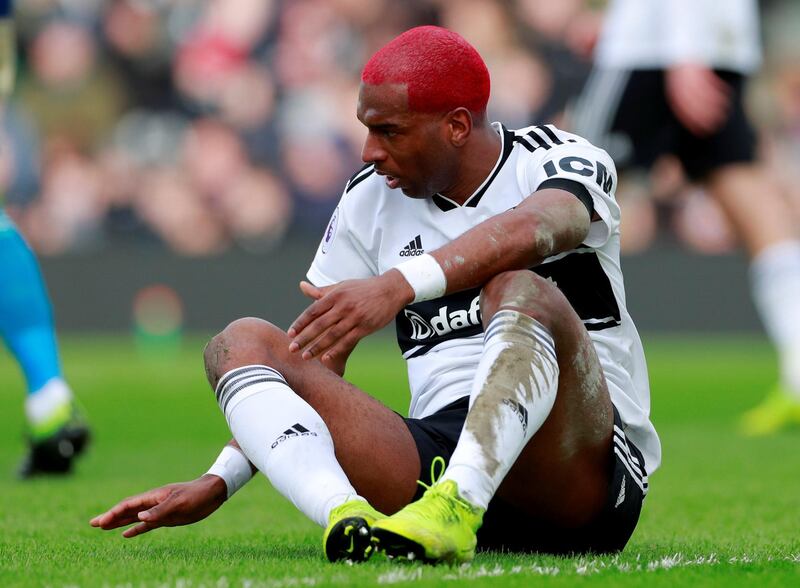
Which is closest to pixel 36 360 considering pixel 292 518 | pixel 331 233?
pixel 292 518

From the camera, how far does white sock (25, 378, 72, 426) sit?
5879mm

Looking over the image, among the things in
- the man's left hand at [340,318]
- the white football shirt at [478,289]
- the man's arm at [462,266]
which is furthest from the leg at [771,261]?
the man's left hand at [340,318]

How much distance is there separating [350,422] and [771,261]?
463 cm

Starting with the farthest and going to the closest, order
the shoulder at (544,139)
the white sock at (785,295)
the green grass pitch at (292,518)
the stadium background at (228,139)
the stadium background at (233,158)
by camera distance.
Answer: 1. the stadium background at (228,139)
2. the stadium background at (233,158)
3. the white sock at (785,295)
4. the shoulder at (544,139)
5. the green grass pitch at (292,518)

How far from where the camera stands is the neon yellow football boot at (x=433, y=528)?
9.34 feet

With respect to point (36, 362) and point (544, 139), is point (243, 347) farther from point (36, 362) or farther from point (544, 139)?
point (36, 362)

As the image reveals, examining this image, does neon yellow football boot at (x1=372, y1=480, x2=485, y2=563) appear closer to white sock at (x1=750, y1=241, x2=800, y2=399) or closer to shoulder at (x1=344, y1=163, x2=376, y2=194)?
shoulder at (x1=344, y1=163, x2=376, y2=194)

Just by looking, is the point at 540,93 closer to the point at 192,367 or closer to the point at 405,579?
the point at 192,367

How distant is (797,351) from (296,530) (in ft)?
12.8

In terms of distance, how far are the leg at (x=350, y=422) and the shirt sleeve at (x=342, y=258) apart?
39 centimetres

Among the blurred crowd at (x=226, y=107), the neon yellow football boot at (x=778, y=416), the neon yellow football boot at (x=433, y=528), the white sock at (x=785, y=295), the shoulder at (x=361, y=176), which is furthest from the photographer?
the blurred crowd at (x=226, y=107)

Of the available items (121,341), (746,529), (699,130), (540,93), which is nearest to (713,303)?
(540,93)

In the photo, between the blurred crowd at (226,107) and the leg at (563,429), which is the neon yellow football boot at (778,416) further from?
the blurred crowd at (226,107)

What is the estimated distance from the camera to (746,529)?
4.18 m
